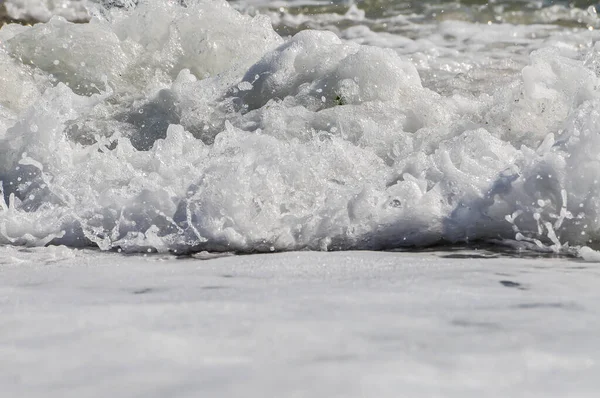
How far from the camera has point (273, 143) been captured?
312cm

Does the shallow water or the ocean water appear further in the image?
the ocean water

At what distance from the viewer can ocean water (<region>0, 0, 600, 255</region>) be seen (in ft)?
9.11

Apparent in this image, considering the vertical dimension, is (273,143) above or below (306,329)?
above

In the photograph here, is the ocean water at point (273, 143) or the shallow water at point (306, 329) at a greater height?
the ocean water at point (273, 143)

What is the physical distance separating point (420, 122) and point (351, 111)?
0.30 metres

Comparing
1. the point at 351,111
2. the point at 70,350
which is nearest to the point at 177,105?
the point at 351,111

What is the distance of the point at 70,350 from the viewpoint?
166 centimetres

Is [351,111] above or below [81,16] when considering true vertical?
below

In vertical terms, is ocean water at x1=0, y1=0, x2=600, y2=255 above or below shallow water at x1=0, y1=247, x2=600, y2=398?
above

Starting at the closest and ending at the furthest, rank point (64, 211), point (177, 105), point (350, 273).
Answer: point (350, 273) < point (64, 211) < point (177, 105)

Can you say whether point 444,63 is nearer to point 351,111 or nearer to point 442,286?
point 351,111

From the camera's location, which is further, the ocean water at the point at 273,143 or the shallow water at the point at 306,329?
the ocean water at the point at 273,143

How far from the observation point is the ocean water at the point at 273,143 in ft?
9.11

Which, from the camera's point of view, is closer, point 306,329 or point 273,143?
point 306,329
